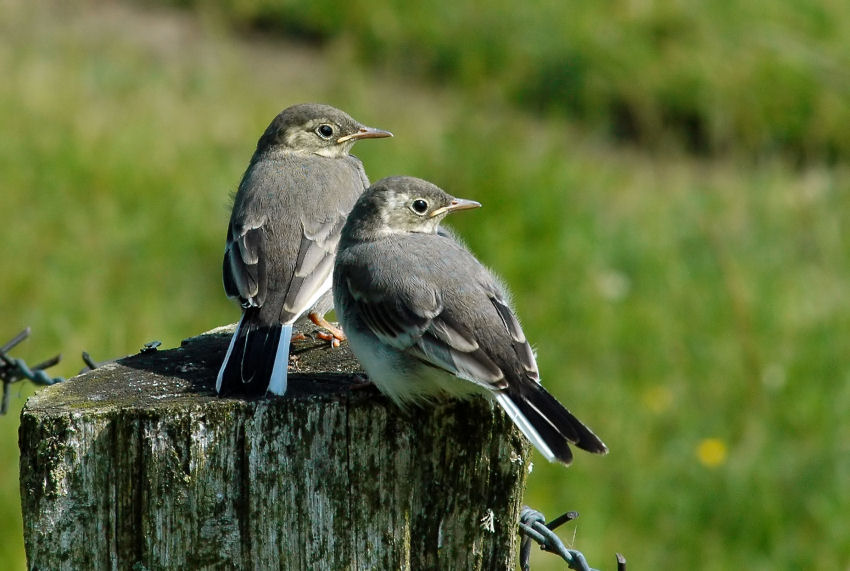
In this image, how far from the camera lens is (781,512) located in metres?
6.20

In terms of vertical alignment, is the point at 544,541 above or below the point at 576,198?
below

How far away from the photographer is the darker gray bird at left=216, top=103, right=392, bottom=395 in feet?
13.1

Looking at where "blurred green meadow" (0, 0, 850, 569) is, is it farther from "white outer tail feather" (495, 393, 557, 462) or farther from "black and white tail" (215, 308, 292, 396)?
"white outer tail feather" (495, 393, 557, 462)

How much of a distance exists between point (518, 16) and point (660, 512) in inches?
278

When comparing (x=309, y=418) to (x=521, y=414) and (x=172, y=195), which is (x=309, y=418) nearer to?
(x=521, y=414)

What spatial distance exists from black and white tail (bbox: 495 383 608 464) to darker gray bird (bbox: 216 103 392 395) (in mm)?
782

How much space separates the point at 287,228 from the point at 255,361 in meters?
1.49

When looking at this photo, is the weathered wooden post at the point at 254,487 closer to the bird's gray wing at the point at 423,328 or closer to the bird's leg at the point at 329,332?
the bird's gray wing at the point at 423,328

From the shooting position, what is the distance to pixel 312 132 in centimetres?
531

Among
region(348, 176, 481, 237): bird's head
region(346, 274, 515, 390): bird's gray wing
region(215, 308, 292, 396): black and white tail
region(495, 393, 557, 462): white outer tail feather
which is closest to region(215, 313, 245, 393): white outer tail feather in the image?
region(215, 308, 292, 396): black and white tail

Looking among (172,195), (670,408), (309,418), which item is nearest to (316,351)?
(309,418)

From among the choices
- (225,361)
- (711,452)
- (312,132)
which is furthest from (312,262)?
(711,452)

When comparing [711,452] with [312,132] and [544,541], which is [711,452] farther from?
[544,541]

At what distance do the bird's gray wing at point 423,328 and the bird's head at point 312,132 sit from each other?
2.02 m
